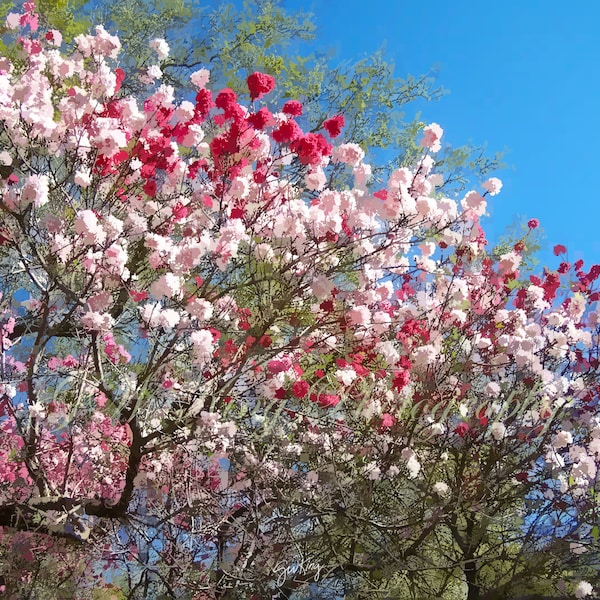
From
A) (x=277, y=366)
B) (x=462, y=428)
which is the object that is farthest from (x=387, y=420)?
(x=277, y=366)

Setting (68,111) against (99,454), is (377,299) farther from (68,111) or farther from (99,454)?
(99,454)

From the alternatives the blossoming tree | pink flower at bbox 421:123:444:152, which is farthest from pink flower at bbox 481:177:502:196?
pink flower at bbox 421:123:444:152

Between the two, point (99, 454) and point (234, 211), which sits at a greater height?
point (234, 211)

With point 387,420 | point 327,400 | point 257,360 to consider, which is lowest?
point 257,360

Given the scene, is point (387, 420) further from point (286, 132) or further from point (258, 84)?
point (258, 84)

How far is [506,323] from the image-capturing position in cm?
711

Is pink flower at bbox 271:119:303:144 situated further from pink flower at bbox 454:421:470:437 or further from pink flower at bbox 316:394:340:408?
pink flower at bbox 454:421:470:437

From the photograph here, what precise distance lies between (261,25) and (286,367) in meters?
5.29

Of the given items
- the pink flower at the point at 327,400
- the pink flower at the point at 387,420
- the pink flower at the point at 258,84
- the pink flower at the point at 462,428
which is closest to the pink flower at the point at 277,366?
the pink flower at the point at 327,400

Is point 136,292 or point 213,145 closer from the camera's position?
point 213,145

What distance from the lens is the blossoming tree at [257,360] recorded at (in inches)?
171

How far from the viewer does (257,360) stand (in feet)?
15.0

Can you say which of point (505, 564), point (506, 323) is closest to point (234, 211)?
point (506, 323)

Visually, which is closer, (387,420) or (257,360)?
(257,360)
